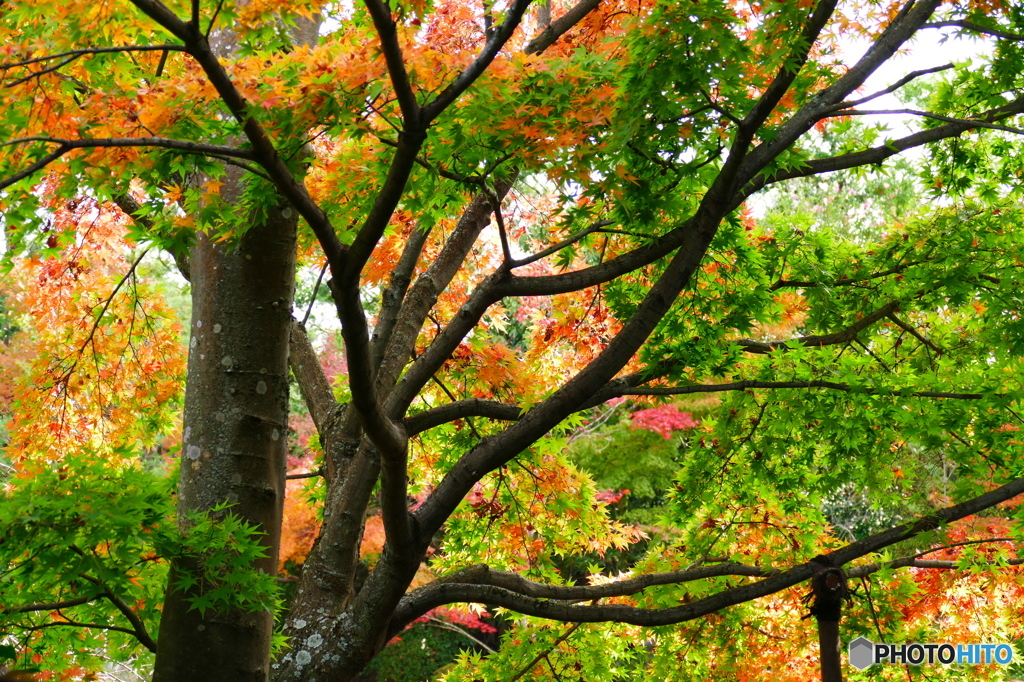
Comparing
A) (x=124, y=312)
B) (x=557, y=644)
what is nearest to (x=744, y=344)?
(x=557, y=644)

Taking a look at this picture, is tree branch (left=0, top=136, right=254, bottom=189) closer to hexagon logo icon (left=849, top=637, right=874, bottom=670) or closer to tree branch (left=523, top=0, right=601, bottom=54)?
tree branch (left=523, top=0, right=601, bottom=54)

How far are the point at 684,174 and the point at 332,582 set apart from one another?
8.33 feet

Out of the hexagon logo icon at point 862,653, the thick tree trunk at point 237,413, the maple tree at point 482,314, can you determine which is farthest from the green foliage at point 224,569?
the hexagon logo icon at point 862,653

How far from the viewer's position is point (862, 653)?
4625 mm

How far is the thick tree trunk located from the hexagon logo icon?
130 inches

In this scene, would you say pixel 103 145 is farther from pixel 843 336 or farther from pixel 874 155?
pixel 843 336

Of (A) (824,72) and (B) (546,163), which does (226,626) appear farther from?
(A) (824,72)

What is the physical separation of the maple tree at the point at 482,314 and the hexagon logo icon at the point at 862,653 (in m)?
0.14

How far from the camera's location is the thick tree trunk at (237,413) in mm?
3082

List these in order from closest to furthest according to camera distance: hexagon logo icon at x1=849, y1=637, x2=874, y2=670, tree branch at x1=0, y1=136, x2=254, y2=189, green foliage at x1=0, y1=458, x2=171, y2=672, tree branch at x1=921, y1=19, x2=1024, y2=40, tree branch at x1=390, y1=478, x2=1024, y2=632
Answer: tree branch at x1=0, y1=136, x2=254, y2=189 < green foliage at x1=0, y1=458, x2=171, y2=672 < tree branch at x1=921, y1=19, x2=1024, y2=40 < tree branch at x1=390, y1=478, x2=1024, y2=632 < hexagon logo icon at x1=849, y1=637, x2=874, y2=670

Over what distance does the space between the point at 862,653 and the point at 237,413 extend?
12.3ft

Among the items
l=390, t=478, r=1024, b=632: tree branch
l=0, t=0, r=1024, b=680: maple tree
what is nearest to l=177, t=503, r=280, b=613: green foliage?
l=0, t=0, r=1024, b=680: maple tree

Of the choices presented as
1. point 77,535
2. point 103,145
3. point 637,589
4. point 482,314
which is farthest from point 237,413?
point 637,589

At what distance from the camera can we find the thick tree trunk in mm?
3082
